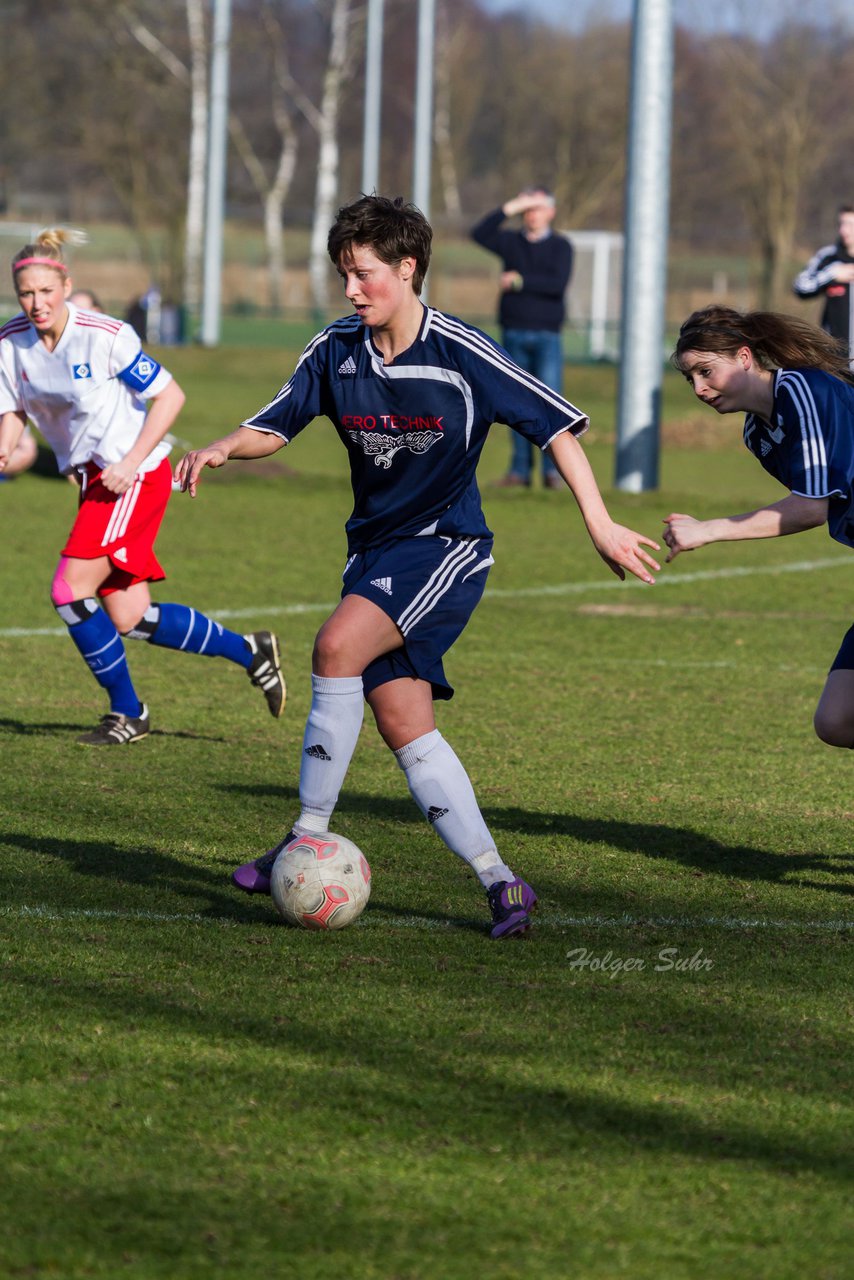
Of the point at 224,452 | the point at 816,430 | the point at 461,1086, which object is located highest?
the point at 816,430

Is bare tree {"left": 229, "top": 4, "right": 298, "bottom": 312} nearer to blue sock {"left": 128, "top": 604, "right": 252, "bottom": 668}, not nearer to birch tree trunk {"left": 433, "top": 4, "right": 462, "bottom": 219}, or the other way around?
birch tree trunk {"left": 433, "top": 4, "right": 462, "bottom": 219}

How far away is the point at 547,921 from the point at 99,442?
3.18 metres

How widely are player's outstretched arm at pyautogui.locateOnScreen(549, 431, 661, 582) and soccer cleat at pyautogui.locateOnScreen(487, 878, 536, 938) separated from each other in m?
0.81

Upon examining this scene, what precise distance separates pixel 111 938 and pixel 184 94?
52.2 metres

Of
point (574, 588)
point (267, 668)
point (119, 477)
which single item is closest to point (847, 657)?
point (119, 477)

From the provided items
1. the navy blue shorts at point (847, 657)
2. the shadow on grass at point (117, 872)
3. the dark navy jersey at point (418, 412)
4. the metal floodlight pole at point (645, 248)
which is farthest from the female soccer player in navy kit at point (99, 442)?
the metal floodlight pole at point (645, 248)

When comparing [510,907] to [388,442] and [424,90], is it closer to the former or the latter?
[388,442]

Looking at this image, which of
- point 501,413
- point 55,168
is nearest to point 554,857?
point 501,413

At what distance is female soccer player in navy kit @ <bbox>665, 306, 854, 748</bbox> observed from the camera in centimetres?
457

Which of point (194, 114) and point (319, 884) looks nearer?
point (319, 884)

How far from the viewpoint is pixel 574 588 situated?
11383mm

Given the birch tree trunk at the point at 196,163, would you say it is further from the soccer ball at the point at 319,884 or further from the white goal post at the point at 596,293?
the soccer ball at the point at 319,884

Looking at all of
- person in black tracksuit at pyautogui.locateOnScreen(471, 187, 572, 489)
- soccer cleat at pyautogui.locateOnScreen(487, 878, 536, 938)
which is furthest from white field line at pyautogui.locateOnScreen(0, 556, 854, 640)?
soccer cleat at pyautogui.locateOnScreen(487, 878, 536, 938)

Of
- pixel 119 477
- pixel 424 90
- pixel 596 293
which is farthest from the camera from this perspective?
pixel 596 293
